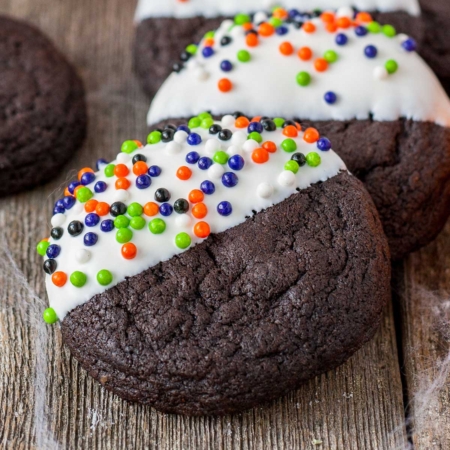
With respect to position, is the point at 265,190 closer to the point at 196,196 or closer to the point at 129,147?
the point at 196,196

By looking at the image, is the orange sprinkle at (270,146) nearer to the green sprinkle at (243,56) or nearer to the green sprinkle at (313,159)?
the green sprinkle at (313,159)

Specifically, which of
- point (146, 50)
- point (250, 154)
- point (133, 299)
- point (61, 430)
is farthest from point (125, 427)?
point (146, 50)

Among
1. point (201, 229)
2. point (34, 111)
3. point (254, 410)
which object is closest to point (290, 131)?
point (201, 229)

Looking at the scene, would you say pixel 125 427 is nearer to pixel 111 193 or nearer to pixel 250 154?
pixel 111 193

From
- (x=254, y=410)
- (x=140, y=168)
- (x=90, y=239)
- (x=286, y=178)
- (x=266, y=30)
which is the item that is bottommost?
(x=254, y=410)

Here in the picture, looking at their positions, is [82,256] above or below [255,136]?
below

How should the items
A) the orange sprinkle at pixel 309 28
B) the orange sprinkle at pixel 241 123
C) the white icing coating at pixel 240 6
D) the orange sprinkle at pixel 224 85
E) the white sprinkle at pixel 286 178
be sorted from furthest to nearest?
the white icing coating at pixel 240 6 → the orange sprinkle at pixel 309 28 → the orange sprinkle at pixel 224 85 → the orange sprinkle at pixel 241 123 → the white sprinkle at pixel 286 178

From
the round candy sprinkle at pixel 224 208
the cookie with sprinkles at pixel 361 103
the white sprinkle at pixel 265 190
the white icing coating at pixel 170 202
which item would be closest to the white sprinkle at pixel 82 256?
the white icing coating at pixel 170 202
